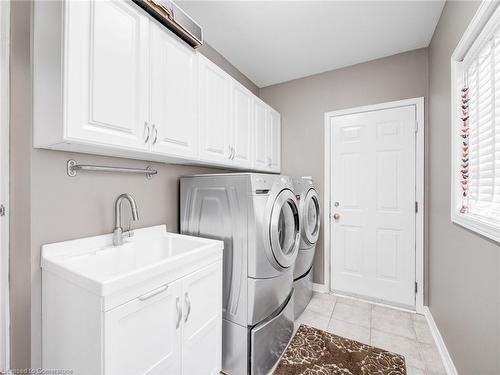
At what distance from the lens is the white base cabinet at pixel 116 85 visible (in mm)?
1000

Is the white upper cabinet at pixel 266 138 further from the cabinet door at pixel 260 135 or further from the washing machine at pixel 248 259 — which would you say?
the washing machine at pixel 248 259

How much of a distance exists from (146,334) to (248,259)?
2.31 feet

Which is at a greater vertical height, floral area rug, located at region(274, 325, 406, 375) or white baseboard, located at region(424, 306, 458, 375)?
white baseboard, located at region(424, 306, 458, 375)

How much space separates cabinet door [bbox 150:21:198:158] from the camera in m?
1.36

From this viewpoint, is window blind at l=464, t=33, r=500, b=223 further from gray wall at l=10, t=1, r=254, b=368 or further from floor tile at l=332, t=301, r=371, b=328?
gray wall at l=10, t=1, r=254, b=368

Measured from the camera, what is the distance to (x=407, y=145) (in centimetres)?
246

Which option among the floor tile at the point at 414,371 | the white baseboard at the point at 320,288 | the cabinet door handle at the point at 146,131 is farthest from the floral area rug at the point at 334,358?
the cabinet door handle at the point at 146,131

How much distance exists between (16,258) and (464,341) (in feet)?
8.25

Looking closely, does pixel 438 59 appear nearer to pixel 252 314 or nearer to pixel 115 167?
pixel 252 314

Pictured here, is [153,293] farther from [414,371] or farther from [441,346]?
[441,346]

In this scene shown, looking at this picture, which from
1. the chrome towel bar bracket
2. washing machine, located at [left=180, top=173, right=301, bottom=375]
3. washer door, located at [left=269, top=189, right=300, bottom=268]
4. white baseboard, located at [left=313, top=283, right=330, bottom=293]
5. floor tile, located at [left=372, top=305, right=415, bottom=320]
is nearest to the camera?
the chrome towel bar bracket

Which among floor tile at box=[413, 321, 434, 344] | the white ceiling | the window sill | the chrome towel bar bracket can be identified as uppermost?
the white ceiling

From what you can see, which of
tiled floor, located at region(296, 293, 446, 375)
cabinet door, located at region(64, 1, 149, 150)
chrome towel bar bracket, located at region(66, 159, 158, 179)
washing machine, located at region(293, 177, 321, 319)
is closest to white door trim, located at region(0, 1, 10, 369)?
chrome towel bar bracket, located at region(66, 159, 158, 179)

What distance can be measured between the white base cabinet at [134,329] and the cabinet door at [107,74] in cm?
72
